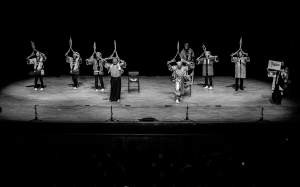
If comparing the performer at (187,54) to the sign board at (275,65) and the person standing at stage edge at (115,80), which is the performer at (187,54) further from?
the sign board at (275,65)

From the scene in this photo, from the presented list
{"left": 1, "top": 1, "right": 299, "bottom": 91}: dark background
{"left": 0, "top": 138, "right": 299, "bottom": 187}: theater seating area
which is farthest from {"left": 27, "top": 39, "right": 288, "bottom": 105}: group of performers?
{"left": 0, "top": 138, "right": 299, "bottom": 187}: theater seating area

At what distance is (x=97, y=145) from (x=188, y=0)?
8340 millimetres

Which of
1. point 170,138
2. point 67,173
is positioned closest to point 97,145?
point 170,138

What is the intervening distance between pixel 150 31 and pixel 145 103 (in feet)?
15.6

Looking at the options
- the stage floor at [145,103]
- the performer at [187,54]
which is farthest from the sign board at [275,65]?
the performer at [187,54]

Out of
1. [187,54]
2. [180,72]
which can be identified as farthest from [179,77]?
[187,54]

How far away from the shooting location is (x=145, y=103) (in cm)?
1595

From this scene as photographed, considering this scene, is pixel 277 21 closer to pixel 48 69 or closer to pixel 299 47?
pixel 299 47

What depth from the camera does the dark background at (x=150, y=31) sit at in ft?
62.5

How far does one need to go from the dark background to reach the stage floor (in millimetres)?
1077

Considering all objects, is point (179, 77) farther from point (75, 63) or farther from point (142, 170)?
point (142, 170)

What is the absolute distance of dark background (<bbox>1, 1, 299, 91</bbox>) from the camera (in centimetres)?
1905

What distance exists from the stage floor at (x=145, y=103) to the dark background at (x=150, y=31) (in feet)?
3.53

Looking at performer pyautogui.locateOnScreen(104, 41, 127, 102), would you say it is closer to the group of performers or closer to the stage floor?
the group of performers
